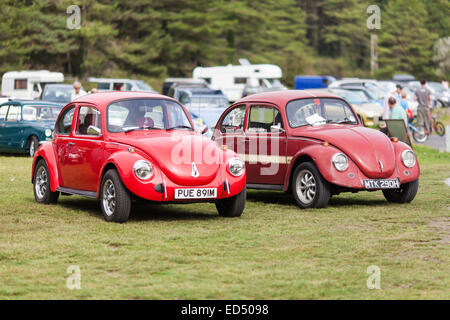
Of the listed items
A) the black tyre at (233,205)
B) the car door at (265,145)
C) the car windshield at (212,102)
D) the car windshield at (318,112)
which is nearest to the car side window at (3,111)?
the car windshield at (212,102)

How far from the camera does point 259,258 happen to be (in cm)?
872

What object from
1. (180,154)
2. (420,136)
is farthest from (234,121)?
(420,136)

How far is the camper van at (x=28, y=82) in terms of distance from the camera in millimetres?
46531

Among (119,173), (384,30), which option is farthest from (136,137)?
(384,30)

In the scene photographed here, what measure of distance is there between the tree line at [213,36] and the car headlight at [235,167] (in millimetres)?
50145

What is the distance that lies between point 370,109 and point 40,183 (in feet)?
79.2

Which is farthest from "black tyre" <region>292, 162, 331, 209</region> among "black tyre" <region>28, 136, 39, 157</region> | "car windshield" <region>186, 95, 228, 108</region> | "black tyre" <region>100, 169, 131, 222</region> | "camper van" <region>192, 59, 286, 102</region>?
"camper van" <region>192, 59, 286, 102</region>

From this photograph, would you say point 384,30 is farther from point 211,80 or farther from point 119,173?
point 119,173

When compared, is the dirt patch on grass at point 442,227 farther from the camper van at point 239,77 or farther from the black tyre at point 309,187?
the camper van at point 239,77

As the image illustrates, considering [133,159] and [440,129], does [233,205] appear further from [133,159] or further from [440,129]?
[440,129]

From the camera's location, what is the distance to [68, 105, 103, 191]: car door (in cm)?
1192

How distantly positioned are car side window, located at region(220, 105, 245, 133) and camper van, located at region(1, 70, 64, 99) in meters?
32.8

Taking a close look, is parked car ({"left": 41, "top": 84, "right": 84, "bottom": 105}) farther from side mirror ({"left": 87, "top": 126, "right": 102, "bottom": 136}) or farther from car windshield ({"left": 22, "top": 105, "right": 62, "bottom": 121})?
side mirror ({"left": 87, "top": 126, "right": 102, "bottom": 136})

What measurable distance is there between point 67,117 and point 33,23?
4963 cm
